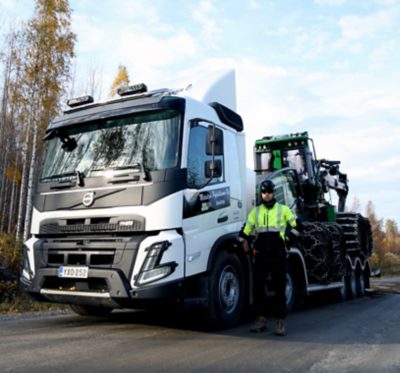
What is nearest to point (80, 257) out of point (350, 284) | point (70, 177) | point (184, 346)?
point (70, 177)

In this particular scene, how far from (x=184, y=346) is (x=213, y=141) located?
8.34 feet

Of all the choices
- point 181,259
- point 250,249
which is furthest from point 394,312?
point 181,259

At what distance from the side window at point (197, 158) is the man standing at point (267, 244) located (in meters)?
0.75

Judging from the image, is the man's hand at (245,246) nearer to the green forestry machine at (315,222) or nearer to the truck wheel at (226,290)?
the truck wheel at (226,290)

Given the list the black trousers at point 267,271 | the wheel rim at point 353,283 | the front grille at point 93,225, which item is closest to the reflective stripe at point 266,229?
the black trousers at point 267,271

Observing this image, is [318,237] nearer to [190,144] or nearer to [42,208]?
[190,144]

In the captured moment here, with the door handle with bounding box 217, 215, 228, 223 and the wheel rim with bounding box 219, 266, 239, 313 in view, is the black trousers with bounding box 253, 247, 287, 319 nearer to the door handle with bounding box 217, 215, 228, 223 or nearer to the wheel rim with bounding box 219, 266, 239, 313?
the wheel rim with bounding box 219, 266, 239, 313

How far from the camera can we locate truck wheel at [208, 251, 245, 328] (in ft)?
17.7

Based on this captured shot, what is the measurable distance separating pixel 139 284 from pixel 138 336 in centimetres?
79

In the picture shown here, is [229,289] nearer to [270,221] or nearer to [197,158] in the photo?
[270,221]

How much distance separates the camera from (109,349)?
438 centimetres

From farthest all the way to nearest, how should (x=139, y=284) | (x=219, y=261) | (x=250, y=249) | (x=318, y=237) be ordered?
(x=318, y=237) → (x=250, y=249) → (x=219, y=261) → (x=139, y=284)

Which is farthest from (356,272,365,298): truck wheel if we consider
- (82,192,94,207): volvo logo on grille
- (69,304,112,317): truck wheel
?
(82,192,94,207): volvo logo on grille

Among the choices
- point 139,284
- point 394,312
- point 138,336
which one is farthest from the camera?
point 394,312
